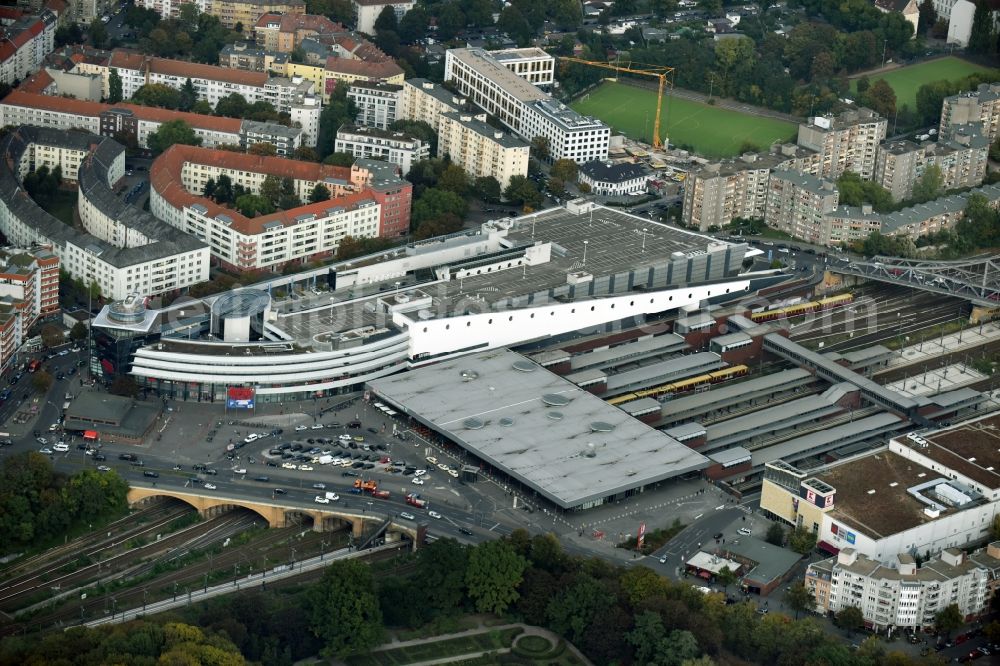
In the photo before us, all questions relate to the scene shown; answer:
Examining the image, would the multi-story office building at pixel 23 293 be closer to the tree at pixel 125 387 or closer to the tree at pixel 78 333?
the tree at pixel 78 333

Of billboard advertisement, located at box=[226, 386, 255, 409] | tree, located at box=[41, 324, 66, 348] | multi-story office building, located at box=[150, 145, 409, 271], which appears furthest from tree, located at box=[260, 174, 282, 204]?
billboard advertisement, located at box=[226, 386, 255, 409]

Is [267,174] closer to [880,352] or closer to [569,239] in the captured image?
[569,239]

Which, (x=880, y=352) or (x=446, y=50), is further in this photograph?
(x=446, y=50)

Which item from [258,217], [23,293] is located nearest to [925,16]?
[258,217]

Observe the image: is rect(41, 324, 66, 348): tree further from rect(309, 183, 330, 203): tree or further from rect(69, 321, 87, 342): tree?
rect(309, 183, 330, 203): tree

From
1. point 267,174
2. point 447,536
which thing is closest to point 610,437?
point 447,536

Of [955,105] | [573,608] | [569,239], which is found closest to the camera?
[573,608]
